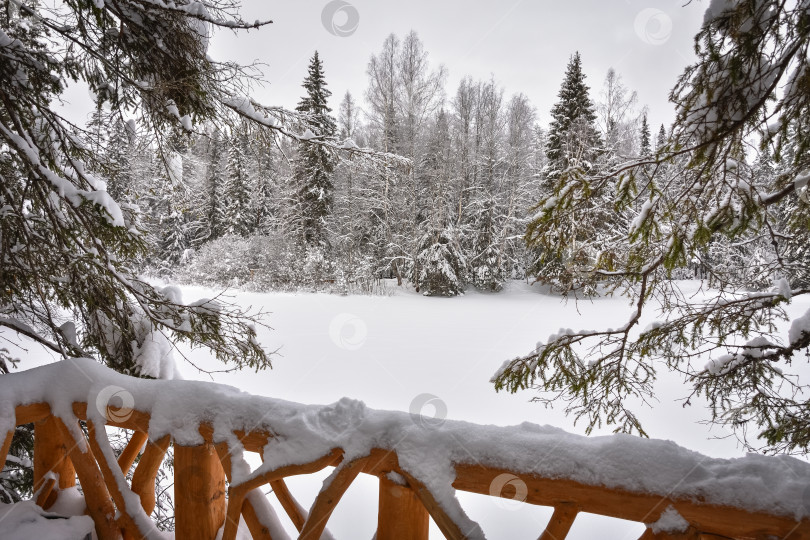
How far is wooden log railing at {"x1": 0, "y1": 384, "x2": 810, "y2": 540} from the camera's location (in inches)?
37.2

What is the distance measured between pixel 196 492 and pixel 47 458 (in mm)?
894

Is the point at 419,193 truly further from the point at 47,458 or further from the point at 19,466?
the point at 47,458

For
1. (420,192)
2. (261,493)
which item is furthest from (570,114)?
(261,493)

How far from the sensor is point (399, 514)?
48.1 inches

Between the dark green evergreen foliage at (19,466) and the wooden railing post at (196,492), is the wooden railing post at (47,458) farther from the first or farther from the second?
the dark green evergreen foliage at (19,466)

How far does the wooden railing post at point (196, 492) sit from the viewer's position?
147 centimetres

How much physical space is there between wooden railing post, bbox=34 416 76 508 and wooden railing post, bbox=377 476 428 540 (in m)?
1.55

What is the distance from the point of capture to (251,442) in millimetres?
1344

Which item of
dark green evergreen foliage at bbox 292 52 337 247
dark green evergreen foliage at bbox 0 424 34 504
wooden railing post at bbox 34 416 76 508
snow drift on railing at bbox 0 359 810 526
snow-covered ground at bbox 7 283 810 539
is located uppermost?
dark green evergreen foliage at bbox 292 52 337 247

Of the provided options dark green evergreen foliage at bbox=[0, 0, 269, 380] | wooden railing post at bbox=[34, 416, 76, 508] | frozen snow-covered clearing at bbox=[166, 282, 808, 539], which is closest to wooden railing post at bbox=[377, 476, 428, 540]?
wooden railing post at bbox=[34, 416, 76, 508]

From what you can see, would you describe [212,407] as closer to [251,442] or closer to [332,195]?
[251,442]

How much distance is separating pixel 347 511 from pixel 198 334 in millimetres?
2868

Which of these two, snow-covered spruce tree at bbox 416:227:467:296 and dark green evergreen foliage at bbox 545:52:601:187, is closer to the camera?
A: dark green evergreen foliage at bbox 545:52:601:187

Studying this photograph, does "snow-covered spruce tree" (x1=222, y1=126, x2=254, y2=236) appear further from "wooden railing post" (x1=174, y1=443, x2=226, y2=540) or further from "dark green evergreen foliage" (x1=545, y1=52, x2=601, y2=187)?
"wooden railing post" (x1=174, y1=443, x2=226, y2=540)
